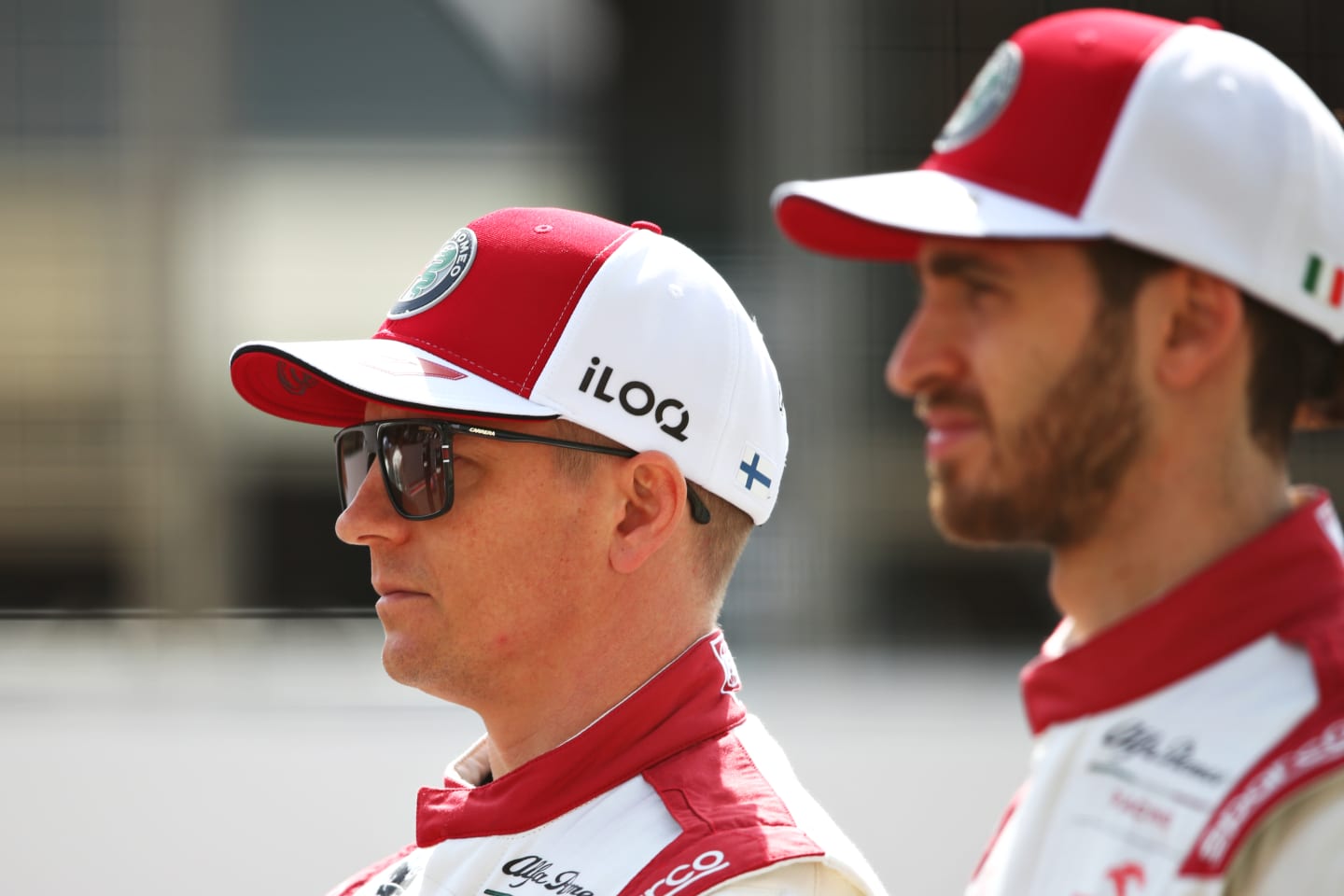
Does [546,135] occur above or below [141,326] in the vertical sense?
above

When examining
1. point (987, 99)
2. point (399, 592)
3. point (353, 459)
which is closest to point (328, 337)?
point (353, 459)

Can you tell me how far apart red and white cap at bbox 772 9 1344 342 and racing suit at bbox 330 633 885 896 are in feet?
2.39

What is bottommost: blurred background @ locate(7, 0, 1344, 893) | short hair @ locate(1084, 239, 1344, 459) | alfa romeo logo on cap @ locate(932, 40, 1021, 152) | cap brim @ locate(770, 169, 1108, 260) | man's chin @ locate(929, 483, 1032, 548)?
blurred background @ locate(7, 0, 1344, 893)

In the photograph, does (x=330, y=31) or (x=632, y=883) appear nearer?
(x=632, y=883)

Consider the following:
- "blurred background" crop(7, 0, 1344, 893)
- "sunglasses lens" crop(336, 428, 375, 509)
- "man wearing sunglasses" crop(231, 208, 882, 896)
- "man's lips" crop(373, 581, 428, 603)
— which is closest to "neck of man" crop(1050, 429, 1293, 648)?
"man wearing sunglasses" crop(231, 208, 882, 896)

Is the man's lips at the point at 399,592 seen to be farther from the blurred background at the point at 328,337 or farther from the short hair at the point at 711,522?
the blurred background at the point at 328,337

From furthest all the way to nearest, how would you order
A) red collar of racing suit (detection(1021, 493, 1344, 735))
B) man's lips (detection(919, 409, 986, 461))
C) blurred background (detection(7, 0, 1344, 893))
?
blurred background (detection(7, 0, 1344, 893)) < man's lips (detection(919, 409, 986, 461)) < red collar of racing suit (detection(1021, 493, 1344, 735))

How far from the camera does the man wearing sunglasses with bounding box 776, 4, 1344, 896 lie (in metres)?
1.21

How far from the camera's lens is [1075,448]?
126cm

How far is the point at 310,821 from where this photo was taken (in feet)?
16.6

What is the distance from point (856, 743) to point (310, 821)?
167 centimetres

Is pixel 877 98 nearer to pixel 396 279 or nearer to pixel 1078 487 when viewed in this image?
pixel 396 279

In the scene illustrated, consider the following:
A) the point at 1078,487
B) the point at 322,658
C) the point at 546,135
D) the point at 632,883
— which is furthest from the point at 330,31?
the point at 1078,487

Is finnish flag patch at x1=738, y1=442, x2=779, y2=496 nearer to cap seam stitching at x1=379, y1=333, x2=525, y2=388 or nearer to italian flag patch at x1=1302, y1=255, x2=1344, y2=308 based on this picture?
cap seam stitching at x1=379, y1=333, x2=525, y2=388
